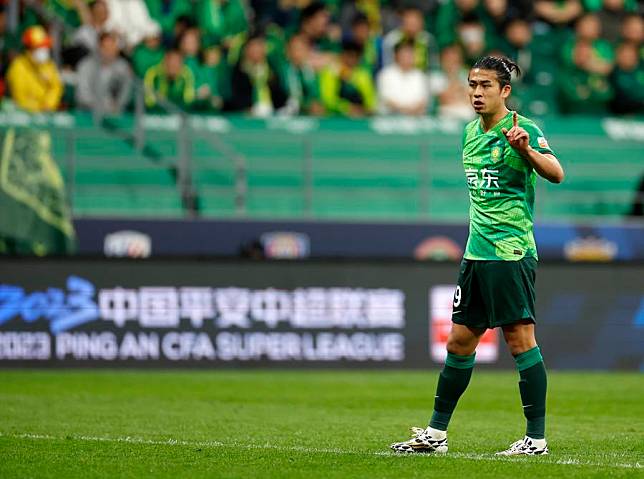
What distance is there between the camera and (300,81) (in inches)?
711

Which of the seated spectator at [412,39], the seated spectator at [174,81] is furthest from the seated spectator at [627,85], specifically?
the seated spectator at [174,81]

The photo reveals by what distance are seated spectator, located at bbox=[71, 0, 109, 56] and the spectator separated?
4906 mm

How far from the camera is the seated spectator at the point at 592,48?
18578mm

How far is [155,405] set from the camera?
10.5 metres

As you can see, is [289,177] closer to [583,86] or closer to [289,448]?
[583,86]

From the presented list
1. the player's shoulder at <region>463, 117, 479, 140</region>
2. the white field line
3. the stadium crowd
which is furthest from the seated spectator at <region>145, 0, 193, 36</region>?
the player's shoulder at <region>463, 117, 479, 140</region>

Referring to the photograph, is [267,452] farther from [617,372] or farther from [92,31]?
[92,31]

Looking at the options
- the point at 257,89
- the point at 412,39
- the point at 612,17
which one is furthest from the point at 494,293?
the point at 612,17

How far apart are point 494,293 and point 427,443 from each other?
969 millimetres

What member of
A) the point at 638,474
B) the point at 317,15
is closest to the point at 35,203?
the point at 317,15

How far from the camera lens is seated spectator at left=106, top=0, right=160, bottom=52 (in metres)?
18.1

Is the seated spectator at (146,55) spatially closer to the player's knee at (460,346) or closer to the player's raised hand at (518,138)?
the player's knee at (460,346)

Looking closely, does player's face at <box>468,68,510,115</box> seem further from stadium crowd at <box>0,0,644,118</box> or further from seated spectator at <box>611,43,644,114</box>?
seated spectator at <box>611,43,644,114</box>

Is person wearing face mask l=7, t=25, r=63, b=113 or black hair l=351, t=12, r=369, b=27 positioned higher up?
black hair l=351, t=12, r=369, b=27
